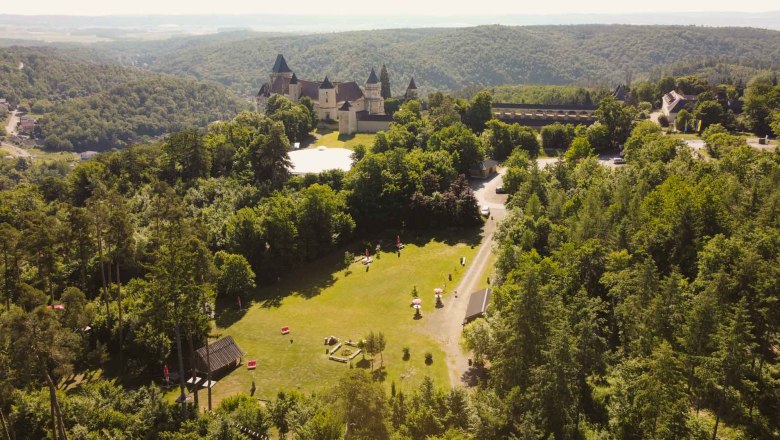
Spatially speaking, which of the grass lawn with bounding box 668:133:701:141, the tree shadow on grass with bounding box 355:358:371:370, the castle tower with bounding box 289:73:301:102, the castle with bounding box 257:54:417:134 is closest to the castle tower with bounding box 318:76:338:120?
the castle with bounding box 257:54:417:134

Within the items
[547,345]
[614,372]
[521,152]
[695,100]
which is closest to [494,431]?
[547,345]

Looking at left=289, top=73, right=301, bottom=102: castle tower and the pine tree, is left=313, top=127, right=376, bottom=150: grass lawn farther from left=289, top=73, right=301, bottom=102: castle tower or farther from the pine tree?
the pine tree

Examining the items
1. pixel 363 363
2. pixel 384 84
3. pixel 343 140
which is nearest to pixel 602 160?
pixel 343 140

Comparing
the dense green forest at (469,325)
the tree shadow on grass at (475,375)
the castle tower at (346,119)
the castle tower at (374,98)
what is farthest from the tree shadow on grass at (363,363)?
the castle tower at (374,98)

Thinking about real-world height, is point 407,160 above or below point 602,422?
above

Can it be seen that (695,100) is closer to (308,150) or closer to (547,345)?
(308,150)
